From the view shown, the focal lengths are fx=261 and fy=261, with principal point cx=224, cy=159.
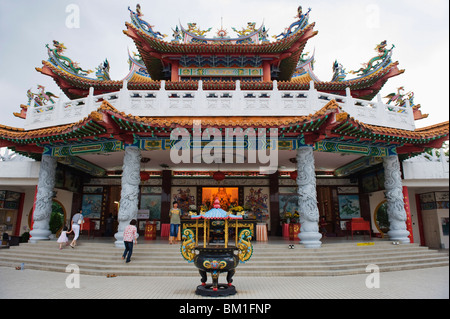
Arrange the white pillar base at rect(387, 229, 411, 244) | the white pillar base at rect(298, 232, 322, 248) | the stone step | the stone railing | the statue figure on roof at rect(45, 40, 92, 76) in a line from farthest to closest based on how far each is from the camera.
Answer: the statue figure on roof at rect(45, 40, 92, 76), the white pillar base at rect(387, 229, 411, 244), the stone railing, the white pillar base at rect(298, 232, 322, 248), the stone step

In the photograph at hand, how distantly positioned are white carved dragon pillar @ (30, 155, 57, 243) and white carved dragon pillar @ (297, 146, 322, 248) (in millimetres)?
8874

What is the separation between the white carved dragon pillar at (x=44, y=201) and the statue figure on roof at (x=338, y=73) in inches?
494

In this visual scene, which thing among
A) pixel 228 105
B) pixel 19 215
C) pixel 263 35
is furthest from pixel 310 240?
pixel 19 215

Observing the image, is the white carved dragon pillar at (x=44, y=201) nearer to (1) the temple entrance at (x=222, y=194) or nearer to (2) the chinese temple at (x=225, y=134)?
(2) the chinese temple at (x=225, y=134)

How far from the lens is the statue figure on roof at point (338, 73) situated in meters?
12.1

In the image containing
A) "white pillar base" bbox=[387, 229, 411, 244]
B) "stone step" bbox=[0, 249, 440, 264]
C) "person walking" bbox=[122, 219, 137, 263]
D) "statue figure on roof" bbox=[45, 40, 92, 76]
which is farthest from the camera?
"statue figure on roof" bbox=[45, 40, 92, 76]

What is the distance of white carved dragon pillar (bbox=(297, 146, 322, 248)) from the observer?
794 cm

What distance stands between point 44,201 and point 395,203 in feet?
41.1

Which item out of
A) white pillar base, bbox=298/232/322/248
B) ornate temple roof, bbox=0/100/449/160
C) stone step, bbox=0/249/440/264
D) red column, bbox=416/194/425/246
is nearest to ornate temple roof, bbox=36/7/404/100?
ornate temple roof, bbox=0/100/449/160

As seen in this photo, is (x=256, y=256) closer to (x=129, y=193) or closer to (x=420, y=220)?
(x=129, y=193)

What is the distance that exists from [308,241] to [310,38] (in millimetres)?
8793

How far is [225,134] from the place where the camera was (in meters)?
7.68

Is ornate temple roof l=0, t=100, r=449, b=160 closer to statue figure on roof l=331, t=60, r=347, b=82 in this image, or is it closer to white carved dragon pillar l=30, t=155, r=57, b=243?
white carved dragon pillar l=30, t=155, r=57, b=243
